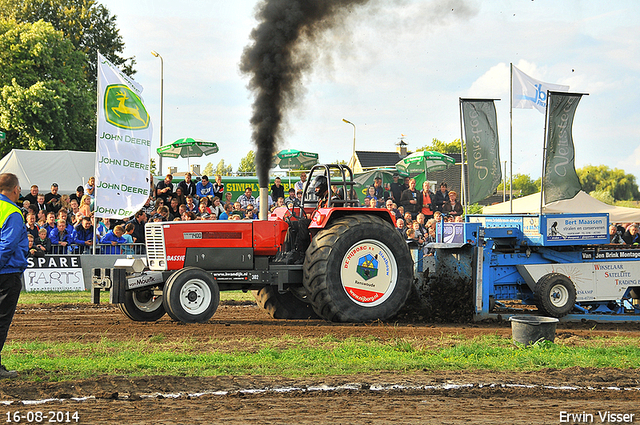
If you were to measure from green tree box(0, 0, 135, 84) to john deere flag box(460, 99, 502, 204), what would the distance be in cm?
2982

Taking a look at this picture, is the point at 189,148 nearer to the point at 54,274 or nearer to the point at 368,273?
the point at 54,274

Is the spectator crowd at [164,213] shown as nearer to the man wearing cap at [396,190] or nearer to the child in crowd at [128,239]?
the child in crowd at [128,239]

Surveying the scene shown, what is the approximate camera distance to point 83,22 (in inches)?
1548

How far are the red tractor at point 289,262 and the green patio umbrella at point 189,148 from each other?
37.0 ft

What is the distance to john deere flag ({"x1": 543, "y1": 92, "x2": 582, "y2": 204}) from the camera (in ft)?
35.4

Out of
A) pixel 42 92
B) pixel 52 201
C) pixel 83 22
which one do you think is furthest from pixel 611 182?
pixel 52 201

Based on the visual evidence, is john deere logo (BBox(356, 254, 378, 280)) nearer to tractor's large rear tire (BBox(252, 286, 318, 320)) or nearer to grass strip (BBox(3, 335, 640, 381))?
tractor's large rear tire (BBox(252, 286, 318, 320))

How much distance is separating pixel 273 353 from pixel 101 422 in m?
2.52

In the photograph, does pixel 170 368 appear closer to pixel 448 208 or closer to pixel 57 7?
pixel 448 208

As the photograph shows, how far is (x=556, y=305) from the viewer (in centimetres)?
935

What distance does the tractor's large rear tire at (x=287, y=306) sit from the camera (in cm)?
961

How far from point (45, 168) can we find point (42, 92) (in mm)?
12252

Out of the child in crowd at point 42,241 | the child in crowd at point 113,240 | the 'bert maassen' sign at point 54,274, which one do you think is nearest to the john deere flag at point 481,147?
the child in crowd at point 113,240

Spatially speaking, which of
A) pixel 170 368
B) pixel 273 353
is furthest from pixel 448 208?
pixel 170 368
